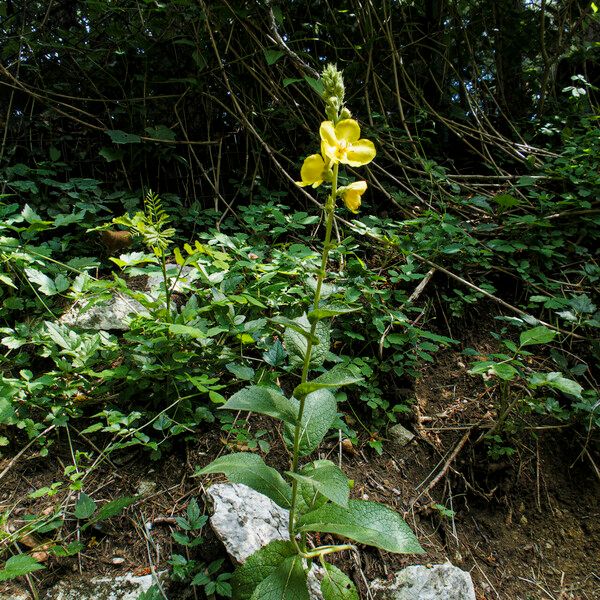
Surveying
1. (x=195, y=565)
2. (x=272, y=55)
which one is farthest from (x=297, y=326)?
(x=272, y=55)

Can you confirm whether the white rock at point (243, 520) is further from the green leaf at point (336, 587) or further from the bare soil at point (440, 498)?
the green leaf at point (336, 587)

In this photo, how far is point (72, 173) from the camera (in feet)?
10.3

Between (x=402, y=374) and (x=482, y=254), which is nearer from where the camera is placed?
(x=402, y=374)

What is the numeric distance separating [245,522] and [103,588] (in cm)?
43

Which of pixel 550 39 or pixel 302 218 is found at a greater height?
pixel 550 39

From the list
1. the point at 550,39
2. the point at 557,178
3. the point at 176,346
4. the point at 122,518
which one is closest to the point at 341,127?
the point at 176,346

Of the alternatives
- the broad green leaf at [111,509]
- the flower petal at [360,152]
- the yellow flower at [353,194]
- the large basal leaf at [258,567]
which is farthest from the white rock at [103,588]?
the flower petal at [360,152]

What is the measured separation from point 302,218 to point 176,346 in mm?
1264

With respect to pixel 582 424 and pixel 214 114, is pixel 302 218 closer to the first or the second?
pixel 214 114

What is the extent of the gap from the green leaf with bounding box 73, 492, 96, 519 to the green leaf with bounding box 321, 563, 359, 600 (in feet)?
2.45

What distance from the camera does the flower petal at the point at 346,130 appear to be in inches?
46.0

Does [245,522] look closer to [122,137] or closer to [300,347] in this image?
[300,347]

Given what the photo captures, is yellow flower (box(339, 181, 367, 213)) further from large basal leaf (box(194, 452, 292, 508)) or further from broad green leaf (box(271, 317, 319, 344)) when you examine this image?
large basal leaf (box(194, 452, 292, 508))

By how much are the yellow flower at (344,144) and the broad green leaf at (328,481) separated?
0.78 m
